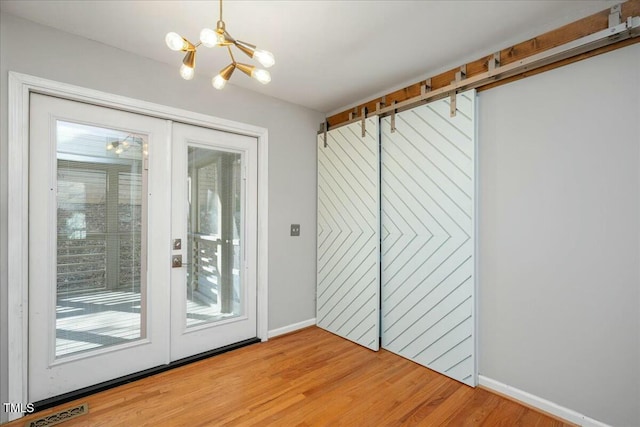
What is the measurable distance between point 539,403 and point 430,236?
4.54 ft

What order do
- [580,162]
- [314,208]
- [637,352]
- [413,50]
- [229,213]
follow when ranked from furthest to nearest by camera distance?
[314,208] → [229,213] → [413,50] → [580,162] → [637,352]

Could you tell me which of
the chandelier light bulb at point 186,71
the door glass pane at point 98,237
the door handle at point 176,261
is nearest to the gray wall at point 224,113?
the door glass pane at point 98,237

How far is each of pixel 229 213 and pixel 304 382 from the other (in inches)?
68.4

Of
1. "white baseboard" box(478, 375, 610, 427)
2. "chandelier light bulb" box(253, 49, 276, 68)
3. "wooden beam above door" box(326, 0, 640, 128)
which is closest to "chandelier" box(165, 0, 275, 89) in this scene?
"chandelier light bulb" box(253, 49, 276, 68)

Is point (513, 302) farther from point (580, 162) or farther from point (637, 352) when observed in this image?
point (580, 162)

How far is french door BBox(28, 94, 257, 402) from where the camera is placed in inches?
83.7

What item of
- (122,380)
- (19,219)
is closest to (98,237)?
(19,219)

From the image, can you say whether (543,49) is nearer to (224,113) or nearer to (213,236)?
(224,113)

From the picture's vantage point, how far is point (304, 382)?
2.43 metres

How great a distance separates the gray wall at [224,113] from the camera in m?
1.97

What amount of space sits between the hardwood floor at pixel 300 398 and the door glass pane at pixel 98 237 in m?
0.50

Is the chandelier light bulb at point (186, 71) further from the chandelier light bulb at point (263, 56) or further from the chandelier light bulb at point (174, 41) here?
the chandelier light bulb at point (263, 56)

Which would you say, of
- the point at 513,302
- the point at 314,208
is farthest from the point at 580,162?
the point at 314,208

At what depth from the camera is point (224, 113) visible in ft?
9.66
